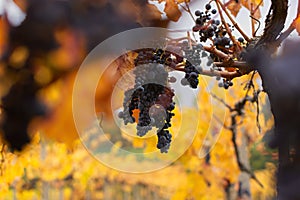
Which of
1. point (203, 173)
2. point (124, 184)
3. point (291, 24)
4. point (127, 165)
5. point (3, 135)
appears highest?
point (291, 24)

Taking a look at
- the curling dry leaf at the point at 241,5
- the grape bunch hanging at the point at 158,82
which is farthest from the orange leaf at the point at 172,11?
the curling dry leaf at the point at 241,5

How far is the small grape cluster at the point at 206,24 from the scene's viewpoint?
0.60 m

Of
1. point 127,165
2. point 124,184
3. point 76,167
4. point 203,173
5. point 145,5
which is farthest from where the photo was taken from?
point 124,184

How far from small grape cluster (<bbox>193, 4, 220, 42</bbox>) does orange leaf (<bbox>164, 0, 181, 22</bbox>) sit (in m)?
0.06

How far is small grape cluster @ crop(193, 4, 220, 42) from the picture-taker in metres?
0.60

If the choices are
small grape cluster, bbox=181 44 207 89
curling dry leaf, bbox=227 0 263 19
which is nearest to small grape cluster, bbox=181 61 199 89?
small grape cluster, bbox=181 44 207 89

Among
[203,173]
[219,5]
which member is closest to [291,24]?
[219,5]

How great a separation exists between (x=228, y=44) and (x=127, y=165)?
8.18 feet

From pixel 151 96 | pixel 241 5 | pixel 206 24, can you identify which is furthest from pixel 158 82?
pixel 241 5

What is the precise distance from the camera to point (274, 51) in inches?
18.2

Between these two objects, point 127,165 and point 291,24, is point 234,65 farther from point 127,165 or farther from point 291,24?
point 127,165

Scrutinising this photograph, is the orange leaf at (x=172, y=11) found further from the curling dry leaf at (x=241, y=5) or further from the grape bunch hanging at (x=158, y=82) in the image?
the curling dry leaf at (x=241, y=5)

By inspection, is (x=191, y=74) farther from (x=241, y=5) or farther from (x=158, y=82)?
(x=241, y=5)

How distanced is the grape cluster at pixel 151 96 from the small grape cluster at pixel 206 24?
0.09m
